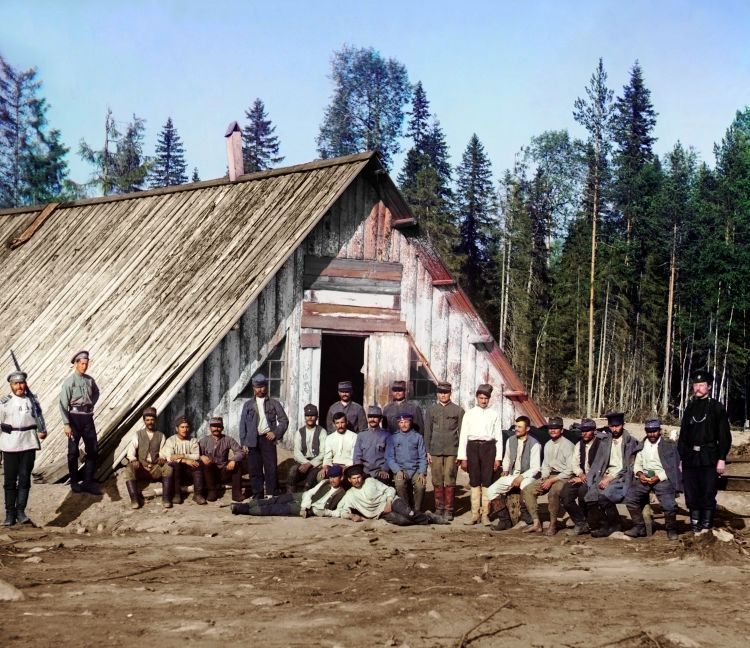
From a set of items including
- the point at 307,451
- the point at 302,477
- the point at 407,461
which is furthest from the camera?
the point at 307,451

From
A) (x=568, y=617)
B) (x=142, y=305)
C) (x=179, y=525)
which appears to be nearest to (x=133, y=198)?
(x=142, y=305)

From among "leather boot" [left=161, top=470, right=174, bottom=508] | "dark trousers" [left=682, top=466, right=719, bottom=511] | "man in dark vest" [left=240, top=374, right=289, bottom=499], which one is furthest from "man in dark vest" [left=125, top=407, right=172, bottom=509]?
"dark trousers" [left=682, top=466, right=719, bottom=511]

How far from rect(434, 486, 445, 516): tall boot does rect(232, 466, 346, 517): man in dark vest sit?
1.31 metres

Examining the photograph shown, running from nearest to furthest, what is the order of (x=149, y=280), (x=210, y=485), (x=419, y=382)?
(x=210, y=485) → (x=419, y=382) → (x=149, y=280)

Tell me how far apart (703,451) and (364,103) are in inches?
2088

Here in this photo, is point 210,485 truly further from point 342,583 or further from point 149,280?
point 342,583

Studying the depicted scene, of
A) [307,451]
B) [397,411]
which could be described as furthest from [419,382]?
[307,451]

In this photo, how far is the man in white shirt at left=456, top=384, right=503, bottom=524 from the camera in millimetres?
13719

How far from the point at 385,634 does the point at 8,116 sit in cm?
4756

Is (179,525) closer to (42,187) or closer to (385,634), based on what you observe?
(385,634)

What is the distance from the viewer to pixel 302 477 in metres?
14.5

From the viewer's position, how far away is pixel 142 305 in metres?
16.5

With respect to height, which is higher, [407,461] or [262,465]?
[407,461]

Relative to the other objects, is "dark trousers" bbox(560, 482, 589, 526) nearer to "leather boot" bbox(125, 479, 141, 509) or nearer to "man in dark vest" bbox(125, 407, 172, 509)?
"man in dark vest" bbox(125, 407, 172, 509)
